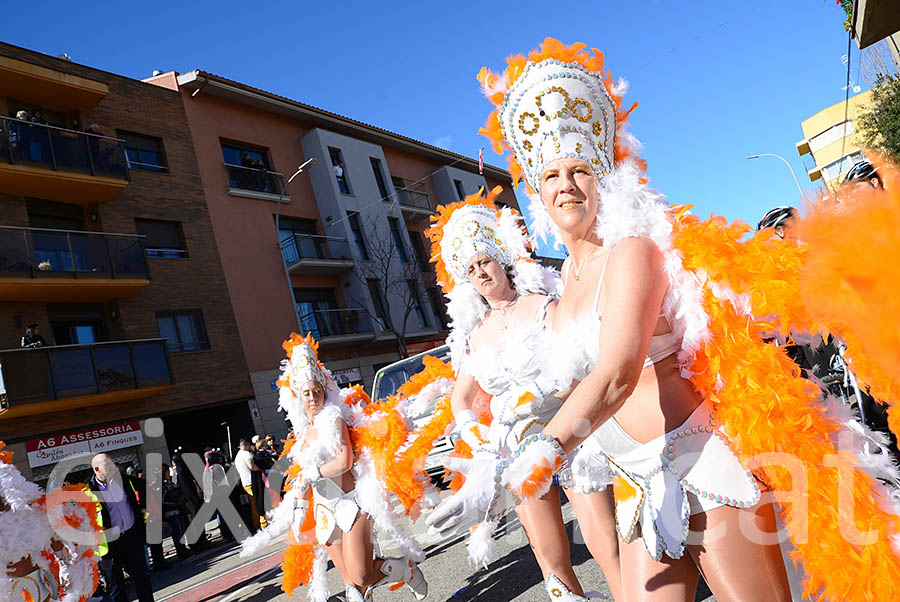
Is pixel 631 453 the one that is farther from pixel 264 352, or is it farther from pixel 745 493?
pixel 264 352

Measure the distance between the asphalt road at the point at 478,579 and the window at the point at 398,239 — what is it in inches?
775

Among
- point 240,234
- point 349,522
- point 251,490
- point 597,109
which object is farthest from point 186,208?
point 597,109

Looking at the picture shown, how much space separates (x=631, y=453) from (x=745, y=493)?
0.29 m

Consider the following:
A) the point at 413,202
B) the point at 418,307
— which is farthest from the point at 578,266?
the point at 413,202

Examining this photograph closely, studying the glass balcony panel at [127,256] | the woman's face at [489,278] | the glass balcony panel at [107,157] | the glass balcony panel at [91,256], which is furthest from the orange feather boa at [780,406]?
the glass balcony panel at [107,157]

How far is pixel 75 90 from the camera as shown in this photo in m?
16.1

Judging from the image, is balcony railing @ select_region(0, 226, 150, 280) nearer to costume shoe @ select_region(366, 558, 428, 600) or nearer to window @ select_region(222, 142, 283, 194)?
window @ select_region(222, 142, 283, 194)

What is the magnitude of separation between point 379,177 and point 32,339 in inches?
619

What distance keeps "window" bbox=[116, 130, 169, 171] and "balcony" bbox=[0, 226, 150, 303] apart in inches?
115

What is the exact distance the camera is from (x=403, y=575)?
13.8 feet

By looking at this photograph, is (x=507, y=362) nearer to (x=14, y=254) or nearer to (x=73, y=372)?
(x=73, y=372)

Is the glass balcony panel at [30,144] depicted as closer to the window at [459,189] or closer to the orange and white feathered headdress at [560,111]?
the orange and white feathered headdress at [560,111]

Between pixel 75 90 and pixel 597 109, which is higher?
pixel 75 90

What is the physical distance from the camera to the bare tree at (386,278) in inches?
911
